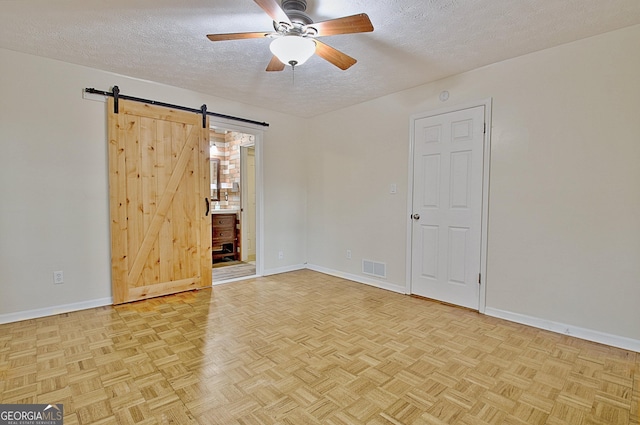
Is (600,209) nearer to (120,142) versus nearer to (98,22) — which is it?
(98,22)

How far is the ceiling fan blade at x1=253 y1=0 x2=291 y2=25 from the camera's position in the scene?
5.42ft

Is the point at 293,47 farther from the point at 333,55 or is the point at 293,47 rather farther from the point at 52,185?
the point at 52,185

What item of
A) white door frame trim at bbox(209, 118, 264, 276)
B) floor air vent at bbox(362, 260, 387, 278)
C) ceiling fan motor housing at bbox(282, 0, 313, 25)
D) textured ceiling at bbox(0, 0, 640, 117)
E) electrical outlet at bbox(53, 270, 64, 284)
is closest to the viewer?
ceiling fan motor housing at bbox(282, 0, 313, 25)

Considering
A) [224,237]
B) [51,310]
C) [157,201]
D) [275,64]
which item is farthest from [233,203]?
[275,64]

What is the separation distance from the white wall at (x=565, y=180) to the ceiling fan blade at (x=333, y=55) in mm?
1541

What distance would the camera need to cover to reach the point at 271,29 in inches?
96.2

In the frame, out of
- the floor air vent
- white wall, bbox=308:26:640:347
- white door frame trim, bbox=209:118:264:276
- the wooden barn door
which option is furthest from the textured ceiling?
the floor air vent

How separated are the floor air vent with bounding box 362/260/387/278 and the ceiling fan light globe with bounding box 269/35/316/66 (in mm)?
2787

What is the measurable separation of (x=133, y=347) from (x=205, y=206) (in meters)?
1.95

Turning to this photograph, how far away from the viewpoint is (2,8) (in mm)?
2135

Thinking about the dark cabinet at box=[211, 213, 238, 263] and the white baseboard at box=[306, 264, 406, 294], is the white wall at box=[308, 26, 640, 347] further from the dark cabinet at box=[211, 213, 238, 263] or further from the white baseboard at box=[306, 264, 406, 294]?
the dark cabinet at box=[211, 213, 238, 263]

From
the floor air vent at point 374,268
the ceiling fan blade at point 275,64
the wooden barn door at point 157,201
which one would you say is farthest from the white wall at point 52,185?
the floor air vent at point 374,268

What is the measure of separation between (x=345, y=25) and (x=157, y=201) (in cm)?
286

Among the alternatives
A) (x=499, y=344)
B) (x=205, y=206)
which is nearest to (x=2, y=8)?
(x=205, y=206)
